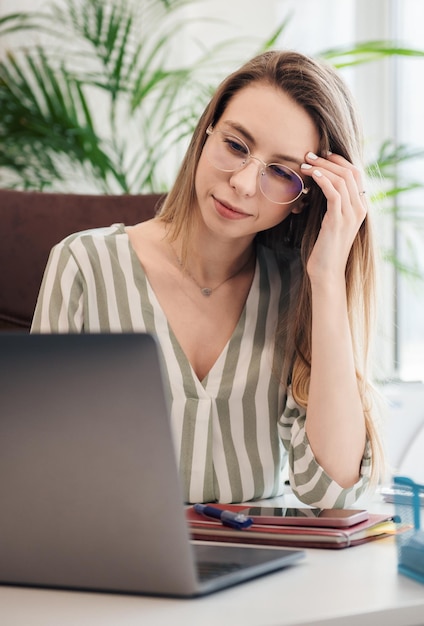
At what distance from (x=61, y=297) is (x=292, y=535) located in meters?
0.56

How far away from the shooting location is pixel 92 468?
0.75 meters

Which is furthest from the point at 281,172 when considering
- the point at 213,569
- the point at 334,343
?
the point at 213,569

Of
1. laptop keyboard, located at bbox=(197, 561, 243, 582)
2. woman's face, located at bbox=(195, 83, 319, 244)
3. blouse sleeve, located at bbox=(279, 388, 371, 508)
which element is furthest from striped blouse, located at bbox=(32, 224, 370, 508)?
laptop keyboard, located at bbox=(197, 561, 243, 582)

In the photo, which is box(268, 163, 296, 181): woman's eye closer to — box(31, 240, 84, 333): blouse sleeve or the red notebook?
box(31, 240, 84, 333): blouse sleeve

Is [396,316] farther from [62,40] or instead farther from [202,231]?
[202,231]

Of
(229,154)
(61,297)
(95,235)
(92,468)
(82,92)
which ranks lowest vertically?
(92,468)

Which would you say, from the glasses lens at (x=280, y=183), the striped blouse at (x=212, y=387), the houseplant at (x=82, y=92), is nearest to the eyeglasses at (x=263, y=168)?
the glasses lens at (x=280, y=183)

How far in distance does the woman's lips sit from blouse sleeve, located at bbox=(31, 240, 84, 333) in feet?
0.78

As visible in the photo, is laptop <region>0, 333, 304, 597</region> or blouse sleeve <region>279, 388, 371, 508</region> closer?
laptop <region>0, 333, 304, 597</region>

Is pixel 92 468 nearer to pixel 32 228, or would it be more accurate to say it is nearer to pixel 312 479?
pixel 312 479

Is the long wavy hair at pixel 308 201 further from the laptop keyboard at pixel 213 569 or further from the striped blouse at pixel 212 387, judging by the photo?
the laptop keyboard at pixel 213 569

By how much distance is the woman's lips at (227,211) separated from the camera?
4.42 feet

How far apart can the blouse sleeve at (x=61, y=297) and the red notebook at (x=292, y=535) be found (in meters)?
0.44

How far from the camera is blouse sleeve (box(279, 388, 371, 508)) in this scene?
50.2 inches
